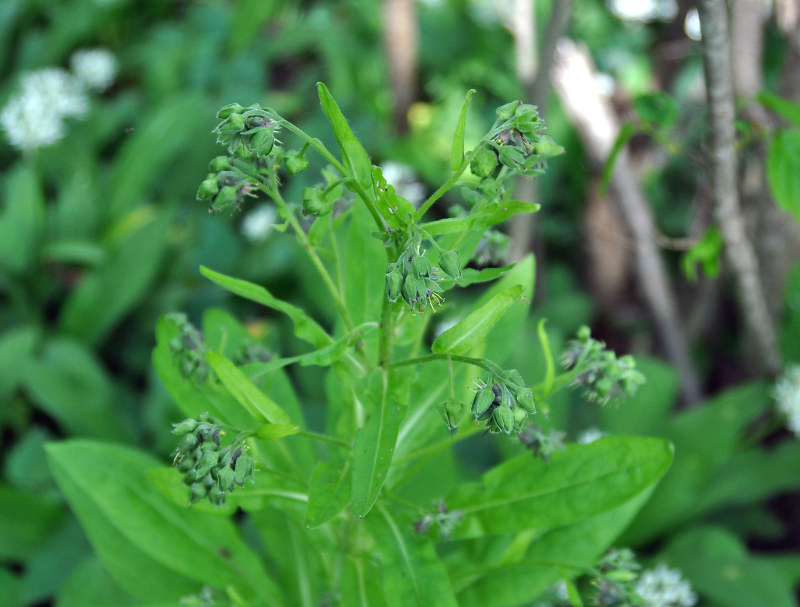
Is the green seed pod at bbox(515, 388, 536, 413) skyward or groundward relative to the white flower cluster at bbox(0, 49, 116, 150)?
groundward

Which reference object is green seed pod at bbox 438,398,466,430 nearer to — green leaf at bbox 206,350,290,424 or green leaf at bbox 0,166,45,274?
green leaf at bbox 206,350,290,424

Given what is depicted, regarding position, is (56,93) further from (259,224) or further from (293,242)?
(293,242)

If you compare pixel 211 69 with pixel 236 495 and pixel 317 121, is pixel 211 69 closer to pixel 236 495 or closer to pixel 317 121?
pixel 317 121

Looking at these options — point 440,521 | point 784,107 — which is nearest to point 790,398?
point 784,107

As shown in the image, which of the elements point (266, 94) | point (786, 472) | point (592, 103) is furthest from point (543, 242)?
point (266, 94)

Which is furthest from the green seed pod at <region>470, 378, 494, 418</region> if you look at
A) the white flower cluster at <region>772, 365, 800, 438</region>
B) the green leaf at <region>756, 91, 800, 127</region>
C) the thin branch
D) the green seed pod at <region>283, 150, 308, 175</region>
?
the white flower cluster at <region>772, 365, 800, 438</region>

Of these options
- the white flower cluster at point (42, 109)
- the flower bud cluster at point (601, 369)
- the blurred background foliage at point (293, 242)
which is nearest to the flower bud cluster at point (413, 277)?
the flower bud cluster at point (601, 369)
